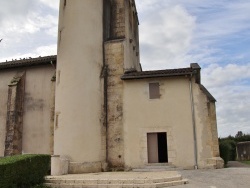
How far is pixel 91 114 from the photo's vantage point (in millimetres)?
16031

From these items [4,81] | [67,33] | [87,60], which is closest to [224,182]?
[87,60]

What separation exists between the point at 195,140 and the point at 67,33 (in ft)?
31.5

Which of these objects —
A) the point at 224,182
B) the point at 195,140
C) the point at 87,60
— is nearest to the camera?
the point at 224,182

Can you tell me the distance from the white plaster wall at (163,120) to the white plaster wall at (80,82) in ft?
5.70

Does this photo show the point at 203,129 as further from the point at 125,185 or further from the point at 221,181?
the point at 125,185

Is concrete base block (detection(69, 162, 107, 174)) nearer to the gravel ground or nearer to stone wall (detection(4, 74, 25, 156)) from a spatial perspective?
stone wall (detection(4, 74, 25, 156))

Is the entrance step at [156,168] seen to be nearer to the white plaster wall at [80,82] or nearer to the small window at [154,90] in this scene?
the white plaster wall at [80,82]

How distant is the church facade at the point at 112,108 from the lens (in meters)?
15.4

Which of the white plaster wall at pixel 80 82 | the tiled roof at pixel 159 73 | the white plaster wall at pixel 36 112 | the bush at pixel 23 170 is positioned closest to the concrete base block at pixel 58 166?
the white plaster wall at pixel 80 82

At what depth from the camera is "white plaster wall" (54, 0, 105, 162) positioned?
15.5 metres

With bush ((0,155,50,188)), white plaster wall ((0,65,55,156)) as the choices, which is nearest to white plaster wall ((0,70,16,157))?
white plaster wall ((0,65,55,156))

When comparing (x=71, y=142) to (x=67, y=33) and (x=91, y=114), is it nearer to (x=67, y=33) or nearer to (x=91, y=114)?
(x=91, y=114)

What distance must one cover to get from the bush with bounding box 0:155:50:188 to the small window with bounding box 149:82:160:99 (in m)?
7.21

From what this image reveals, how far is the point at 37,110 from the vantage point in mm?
19141
